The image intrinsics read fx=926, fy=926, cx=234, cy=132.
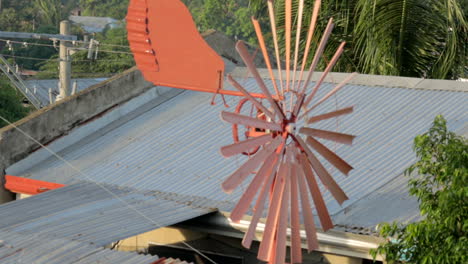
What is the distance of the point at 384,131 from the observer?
1748 cm

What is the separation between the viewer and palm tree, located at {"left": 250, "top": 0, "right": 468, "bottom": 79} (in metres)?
23.8

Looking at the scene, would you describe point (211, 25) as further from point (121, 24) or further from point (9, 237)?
point (9, 237)

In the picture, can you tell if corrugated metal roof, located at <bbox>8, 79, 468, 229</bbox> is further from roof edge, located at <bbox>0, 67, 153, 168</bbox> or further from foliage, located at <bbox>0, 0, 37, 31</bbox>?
foliage, located at <bbox>0, 0, 37, 31</bbox>

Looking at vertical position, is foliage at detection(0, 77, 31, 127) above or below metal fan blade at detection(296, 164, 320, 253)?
below

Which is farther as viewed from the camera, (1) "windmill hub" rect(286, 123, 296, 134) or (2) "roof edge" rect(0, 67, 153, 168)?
(2) "roof edge" rect(0, 67, 153, 168)

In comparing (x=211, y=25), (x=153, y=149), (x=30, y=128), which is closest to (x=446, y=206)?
(x=153, y=149)

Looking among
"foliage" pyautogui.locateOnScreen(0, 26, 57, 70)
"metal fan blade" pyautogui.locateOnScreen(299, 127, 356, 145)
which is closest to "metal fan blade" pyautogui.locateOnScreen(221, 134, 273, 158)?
"metal fan blade" pyautogui.locateOnScreen(299, 127, 356, 145)

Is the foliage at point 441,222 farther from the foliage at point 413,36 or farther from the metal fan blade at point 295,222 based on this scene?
the foliage at point 413,36

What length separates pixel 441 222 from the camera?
11.7 meters

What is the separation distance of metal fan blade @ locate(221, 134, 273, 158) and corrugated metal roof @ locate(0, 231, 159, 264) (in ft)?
8.47

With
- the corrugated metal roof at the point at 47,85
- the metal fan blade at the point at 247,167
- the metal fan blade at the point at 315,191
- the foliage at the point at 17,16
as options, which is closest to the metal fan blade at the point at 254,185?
the metal fan blade at the point at 247,167

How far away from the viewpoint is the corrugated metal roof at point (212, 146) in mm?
16406

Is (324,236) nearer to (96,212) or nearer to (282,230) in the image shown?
(282,230)

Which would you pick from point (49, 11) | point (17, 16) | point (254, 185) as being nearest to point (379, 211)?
point (254, 185)
